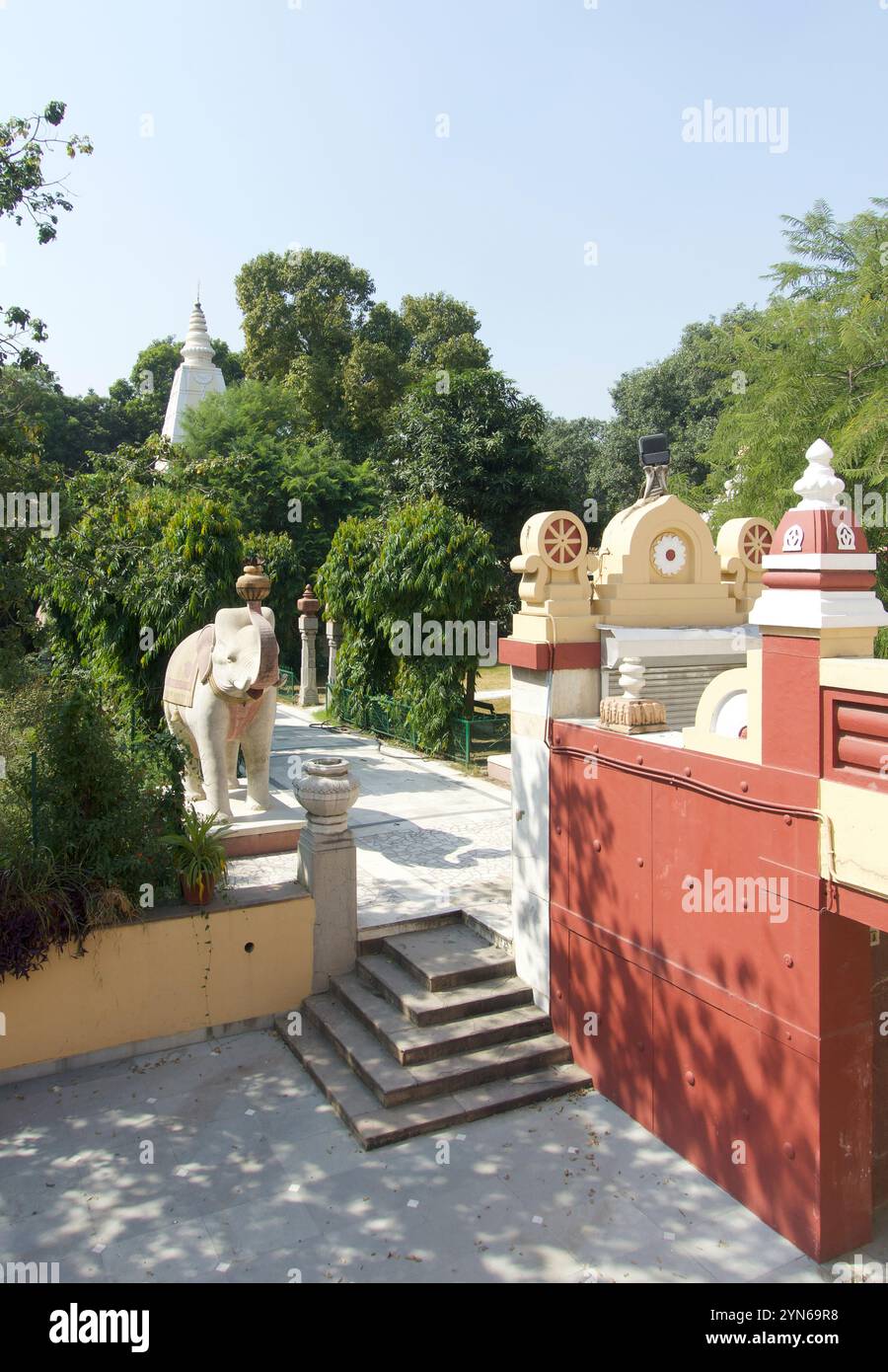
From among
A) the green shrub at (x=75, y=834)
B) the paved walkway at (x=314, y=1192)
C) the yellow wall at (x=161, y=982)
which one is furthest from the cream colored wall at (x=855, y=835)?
the green shrub at (x=75, y=834)

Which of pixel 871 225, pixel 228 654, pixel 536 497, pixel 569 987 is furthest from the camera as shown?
pixel 536 497

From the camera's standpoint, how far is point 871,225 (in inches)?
550

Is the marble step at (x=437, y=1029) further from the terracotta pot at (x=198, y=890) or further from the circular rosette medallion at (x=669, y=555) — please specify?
the circular rosette medallion at (x=669, y=555)

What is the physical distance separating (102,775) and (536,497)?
19.2 meters

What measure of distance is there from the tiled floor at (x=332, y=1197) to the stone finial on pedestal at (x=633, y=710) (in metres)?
2.85

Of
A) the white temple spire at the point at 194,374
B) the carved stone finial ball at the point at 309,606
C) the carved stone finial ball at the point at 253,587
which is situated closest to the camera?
the carved stone finial ball at the point at 253,587

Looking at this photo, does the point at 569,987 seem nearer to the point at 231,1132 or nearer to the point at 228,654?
the point at 231,1132

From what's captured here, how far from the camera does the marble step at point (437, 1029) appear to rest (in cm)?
721

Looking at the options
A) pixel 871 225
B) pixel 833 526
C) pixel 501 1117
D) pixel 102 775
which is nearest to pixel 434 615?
pixel 871 225

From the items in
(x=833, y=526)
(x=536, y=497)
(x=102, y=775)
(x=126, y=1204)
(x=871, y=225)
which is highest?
(x=871, y=225)

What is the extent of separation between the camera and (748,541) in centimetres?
887

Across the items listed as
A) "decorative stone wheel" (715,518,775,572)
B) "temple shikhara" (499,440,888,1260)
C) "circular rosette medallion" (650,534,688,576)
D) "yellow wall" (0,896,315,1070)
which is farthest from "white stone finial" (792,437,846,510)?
"yellow wall" (0,896,315,1070)

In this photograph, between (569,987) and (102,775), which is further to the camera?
(102,775)

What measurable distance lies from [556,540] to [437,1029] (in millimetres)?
4021
